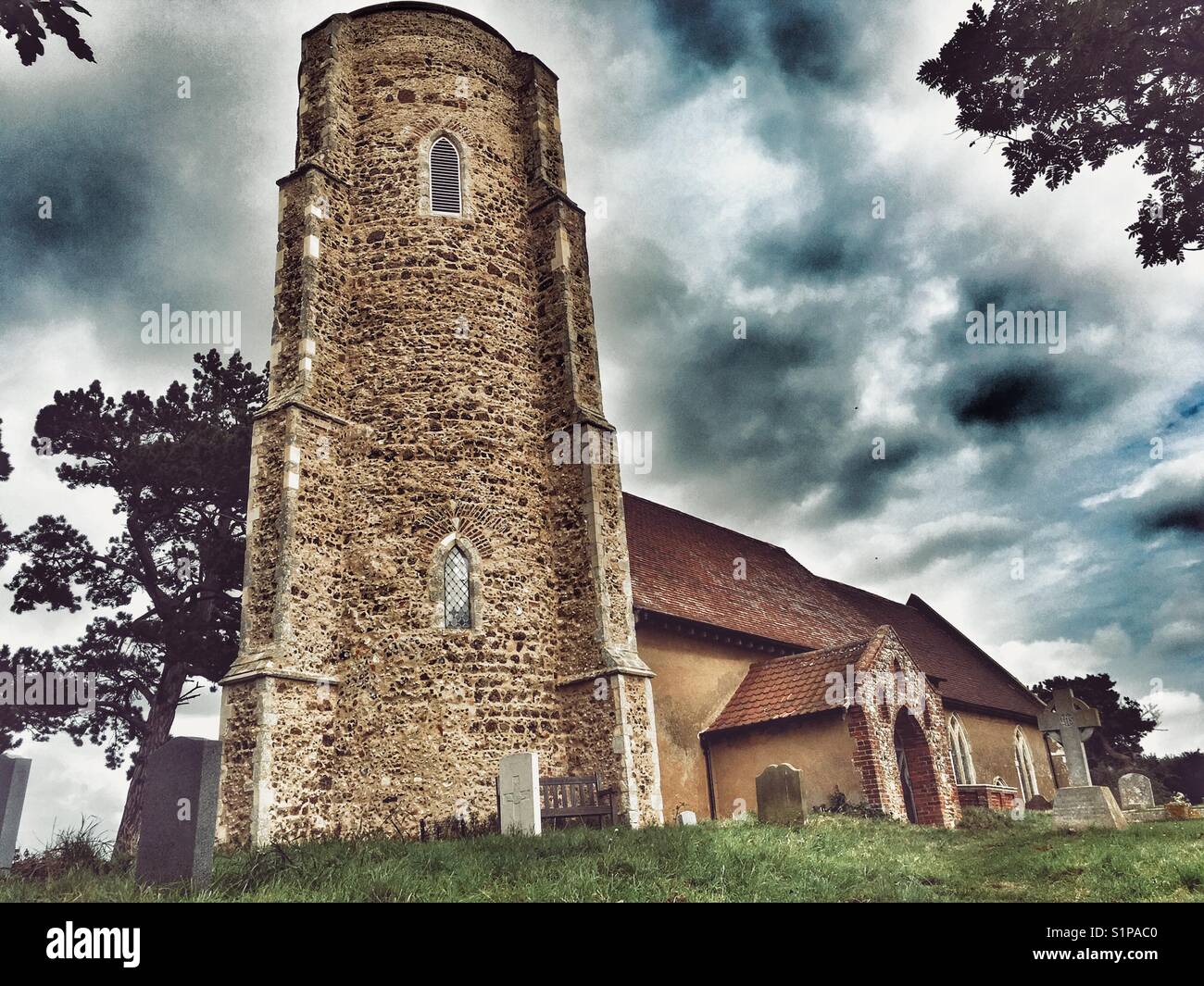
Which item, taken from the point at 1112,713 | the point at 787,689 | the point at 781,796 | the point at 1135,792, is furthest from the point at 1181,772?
the point at 781,796

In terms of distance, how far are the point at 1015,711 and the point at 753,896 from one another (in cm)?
2338

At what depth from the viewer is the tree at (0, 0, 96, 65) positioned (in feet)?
16.3

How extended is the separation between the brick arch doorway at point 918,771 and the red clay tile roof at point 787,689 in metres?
1.50

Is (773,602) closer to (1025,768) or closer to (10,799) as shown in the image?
(1025,768)

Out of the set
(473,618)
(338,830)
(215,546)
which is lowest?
(338,830)

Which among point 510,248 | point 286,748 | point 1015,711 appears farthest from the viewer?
point 1015,711

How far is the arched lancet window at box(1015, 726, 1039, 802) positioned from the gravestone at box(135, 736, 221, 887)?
25.7m

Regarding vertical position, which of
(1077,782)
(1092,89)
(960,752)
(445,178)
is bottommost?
(1077,782)

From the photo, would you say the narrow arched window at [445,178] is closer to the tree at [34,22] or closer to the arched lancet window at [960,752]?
the tree at [34,22]

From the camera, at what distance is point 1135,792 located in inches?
805

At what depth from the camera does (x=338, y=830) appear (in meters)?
11.7

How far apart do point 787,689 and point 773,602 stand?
230 inches
